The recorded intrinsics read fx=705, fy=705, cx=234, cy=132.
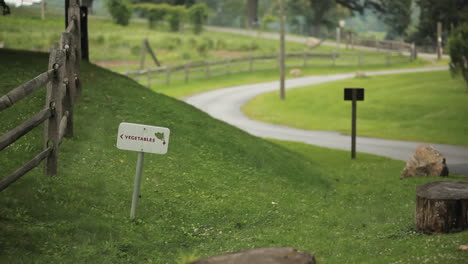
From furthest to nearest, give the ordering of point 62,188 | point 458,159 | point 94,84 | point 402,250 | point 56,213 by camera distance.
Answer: point 458,159 → point 94,84 → point 62,188 → point 56,213 → point 402,250

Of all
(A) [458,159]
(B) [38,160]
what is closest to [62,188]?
(B) [38,160]

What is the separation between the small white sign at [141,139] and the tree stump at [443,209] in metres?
3.80

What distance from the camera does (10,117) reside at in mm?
13570

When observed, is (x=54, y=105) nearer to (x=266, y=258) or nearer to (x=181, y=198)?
(x=181, y=198)

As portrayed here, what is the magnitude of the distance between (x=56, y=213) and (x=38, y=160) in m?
0.84

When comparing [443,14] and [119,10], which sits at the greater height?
[119,10]

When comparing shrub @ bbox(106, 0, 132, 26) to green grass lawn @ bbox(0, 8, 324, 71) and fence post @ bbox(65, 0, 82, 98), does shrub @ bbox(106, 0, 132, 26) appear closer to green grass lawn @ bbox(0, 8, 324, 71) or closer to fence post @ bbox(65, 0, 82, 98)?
green grass lawn @ bbox(0, 8, 324, 71)

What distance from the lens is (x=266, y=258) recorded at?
588 cm

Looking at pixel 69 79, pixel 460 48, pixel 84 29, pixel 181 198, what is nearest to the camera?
pixel 181 198

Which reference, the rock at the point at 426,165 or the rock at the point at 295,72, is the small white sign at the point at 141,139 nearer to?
the rock at the point at 426,165

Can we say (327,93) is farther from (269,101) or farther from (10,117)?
(10,117)

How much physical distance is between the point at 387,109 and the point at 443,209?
23937 millimetres

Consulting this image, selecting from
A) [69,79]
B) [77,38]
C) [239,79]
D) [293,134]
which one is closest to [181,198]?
[69,79]

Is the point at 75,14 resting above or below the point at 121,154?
above
